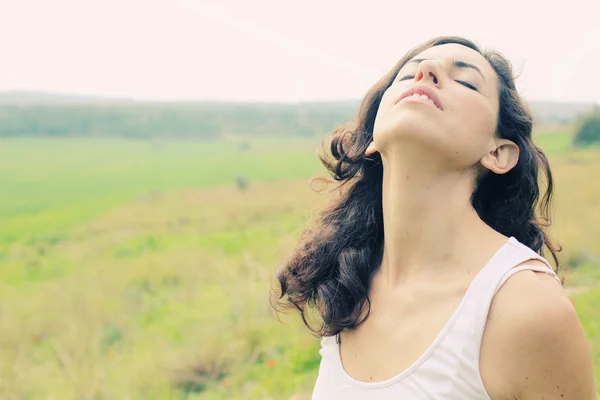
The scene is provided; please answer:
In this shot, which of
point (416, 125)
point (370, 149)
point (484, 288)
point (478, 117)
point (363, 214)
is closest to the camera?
point (484, 288)

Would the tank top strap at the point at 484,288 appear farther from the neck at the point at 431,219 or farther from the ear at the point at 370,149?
the ear at the point at 370,149

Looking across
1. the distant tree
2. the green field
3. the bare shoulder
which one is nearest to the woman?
the bare shoulder

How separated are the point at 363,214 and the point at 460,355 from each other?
93cm

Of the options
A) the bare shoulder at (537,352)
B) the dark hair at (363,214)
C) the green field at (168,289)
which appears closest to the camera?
the bare shoulder at (537,352)

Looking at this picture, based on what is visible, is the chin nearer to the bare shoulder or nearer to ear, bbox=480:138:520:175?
ear, bbox=480:138:520:175

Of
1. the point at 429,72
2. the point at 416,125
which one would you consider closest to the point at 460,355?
the point at 416,125

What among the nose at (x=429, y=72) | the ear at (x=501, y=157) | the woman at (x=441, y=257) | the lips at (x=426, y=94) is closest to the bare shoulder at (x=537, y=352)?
the woman at (x=441, y=257)

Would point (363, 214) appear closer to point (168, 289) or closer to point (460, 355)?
point (460, 355)

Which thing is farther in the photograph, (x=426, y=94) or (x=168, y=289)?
(x=168, y=289)

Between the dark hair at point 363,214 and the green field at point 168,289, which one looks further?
the green field at point 168,289

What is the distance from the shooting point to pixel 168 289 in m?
9.26

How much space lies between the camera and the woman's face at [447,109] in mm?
2020

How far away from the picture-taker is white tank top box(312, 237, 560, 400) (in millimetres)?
1734

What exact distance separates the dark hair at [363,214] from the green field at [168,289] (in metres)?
0.31
